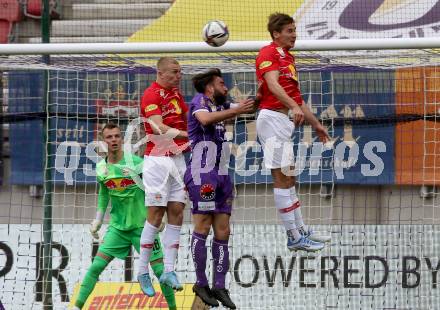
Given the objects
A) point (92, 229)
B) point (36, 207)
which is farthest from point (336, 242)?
point (36, 207)

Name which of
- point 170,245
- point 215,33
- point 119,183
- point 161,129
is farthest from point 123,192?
point 215,33

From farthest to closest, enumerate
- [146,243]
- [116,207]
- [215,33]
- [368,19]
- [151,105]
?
[368,19], [116,207], [146,243], [151,105], [215,33]

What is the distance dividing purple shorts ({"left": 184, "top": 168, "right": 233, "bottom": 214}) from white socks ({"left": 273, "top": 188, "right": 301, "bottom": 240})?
1.56 ft

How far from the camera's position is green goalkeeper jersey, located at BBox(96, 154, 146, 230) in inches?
395

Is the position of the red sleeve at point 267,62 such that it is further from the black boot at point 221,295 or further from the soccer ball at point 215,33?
the black boot at point 221,295

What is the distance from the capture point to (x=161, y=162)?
870 centimetres

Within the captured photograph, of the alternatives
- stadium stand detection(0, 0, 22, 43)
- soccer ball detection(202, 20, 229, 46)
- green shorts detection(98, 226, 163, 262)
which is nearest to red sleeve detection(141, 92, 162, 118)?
soccer ball detection(202, 20, 229, 46)

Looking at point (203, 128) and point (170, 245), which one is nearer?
point (203, 128)

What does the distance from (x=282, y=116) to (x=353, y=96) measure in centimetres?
311

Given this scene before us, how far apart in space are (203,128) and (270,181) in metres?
2.73

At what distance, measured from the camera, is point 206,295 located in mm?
8477

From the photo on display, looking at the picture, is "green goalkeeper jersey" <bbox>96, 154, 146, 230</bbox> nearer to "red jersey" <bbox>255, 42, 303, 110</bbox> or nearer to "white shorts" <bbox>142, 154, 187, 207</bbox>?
"white shorts" <bbox>142, 154, 187, 207</bbox>

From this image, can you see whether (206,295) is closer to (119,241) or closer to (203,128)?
(203,128)

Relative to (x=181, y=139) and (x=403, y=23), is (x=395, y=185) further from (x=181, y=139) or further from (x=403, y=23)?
(x=181, y=139)
